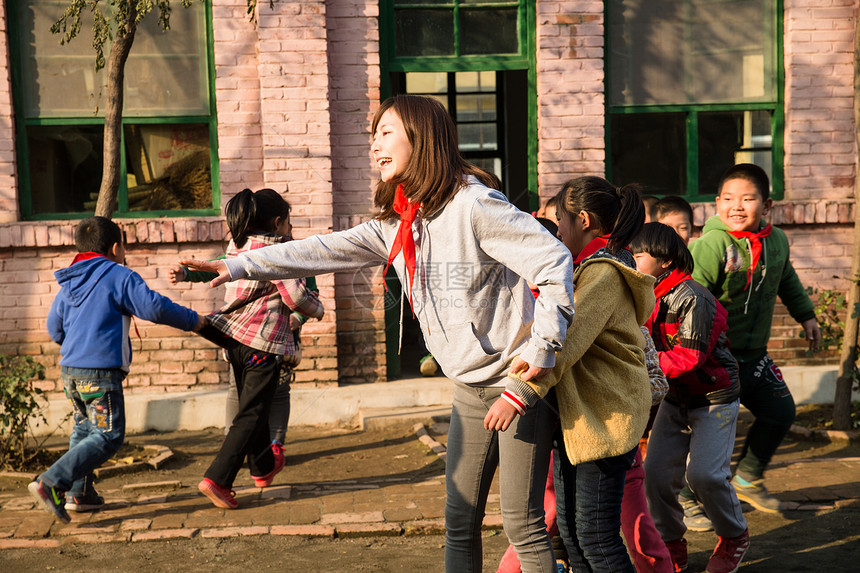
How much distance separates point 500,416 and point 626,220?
951 millimetres

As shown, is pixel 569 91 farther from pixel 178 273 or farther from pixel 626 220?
pixel 178 273

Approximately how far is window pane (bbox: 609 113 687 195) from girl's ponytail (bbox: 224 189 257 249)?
383cm

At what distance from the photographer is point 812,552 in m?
4.30

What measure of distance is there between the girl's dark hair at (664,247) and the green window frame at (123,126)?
4.55 meters

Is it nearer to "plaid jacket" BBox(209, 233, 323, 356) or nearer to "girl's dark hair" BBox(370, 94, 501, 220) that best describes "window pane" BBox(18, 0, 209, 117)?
"plaid jacket" BBox(209, 233, 323, 356)

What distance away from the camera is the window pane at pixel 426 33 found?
25.3 ft

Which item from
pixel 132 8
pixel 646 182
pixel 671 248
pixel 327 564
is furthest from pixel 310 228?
pixel 671 248

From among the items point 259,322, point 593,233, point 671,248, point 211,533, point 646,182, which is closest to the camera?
point 593,233

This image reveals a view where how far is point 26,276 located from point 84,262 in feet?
8.70

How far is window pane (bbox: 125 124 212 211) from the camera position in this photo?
7656mm

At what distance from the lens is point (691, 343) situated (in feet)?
12.4

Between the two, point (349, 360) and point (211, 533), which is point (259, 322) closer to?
point (211, 533)

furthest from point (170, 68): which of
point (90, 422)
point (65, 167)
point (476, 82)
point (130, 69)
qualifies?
Result: point (476, 82)
